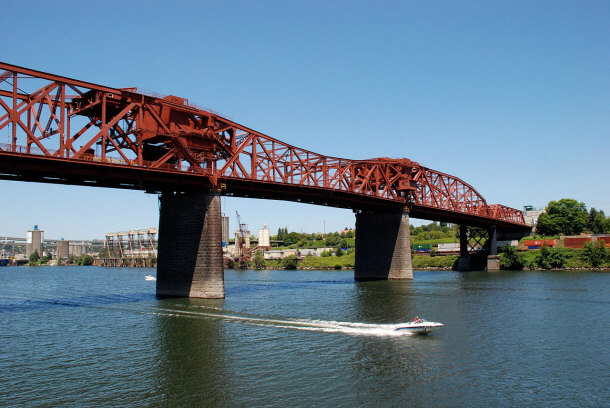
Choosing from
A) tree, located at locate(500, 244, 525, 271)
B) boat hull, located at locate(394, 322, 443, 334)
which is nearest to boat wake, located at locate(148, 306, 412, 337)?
boat hull, located at locate(394, 322, 443, 334)

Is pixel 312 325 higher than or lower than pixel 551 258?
lower

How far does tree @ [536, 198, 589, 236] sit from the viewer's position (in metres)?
154

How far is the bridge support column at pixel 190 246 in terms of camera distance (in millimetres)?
58844

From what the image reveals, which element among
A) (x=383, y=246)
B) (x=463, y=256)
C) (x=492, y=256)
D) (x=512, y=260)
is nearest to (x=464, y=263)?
(x=463, y=256)

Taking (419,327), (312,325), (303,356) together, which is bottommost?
(303,356)

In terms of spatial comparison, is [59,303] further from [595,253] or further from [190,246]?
[595,253]

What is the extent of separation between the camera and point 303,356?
31125 mm

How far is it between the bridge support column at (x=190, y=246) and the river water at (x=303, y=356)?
4.81m

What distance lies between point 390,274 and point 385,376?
75.3 meters

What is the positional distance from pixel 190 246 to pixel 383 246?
174ft

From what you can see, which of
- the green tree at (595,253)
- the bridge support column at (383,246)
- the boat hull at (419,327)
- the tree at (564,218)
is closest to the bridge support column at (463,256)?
the green tree at (595,253)

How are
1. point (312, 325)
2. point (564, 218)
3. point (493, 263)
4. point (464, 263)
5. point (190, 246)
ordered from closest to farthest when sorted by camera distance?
point (312, 325)
point (190, 246)
point (493, 263)
point (464, 263)
point (564, 218)

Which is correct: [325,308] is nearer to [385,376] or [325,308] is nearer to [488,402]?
[385,376]

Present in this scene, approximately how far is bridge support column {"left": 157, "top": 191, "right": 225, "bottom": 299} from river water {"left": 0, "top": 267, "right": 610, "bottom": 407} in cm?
481
